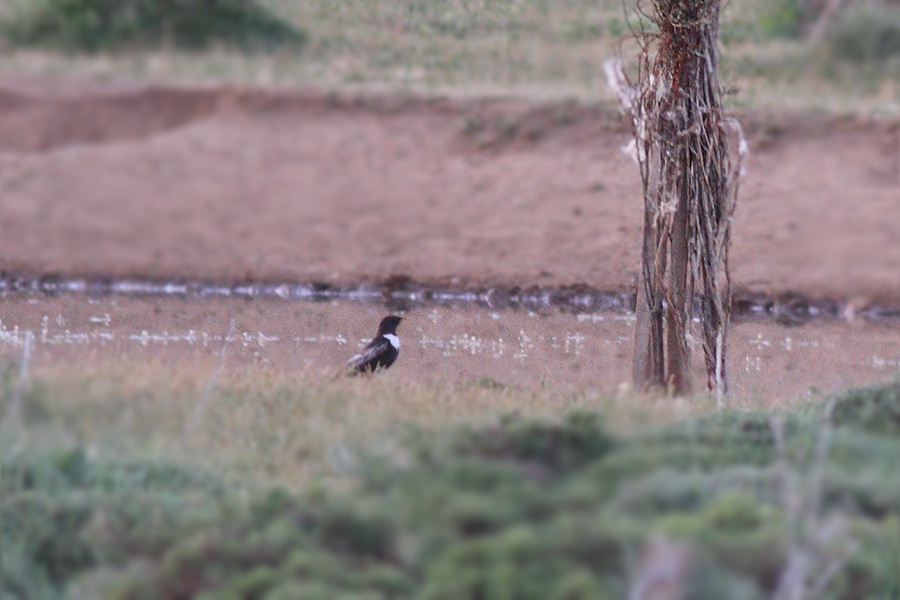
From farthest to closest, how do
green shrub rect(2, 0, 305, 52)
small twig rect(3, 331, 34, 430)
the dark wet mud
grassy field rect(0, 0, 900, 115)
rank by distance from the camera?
1. green shrub rect(2, 0, 305, 52)
2. grassy field rect(0, 0, 900, 115)
3. the dark wet mud
4. small twig rect(3, 331, 34, 430)

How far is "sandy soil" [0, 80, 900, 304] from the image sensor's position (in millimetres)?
16219

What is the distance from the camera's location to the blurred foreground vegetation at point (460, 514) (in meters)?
3.70

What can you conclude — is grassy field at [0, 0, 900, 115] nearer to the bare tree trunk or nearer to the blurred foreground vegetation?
the bare tree trunk

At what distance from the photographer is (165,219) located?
59.9 ft

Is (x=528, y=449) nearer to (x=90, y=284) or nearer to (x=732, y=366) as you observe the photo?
(x=732, y=366)

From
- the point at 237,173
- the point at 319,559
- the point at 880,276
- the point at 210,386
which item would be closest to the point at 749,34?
the point at 880,276

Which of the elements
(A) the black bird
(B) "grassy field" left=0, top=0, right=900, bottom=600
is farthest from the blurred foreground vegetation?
(A) the black bird

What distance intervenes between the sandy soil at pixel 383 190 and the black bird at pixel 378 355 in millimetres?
5576

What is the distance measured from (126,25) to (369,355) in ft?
47.1

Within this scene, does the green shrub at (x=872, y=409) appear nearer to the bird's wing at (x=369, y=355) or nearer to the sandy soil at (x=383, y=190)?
the bird's wing at (x=369, y=355)

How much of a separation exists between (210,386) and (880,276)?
39.1 feet

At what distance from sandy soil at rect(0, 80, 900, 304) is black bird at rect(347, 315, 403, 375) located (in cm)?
558

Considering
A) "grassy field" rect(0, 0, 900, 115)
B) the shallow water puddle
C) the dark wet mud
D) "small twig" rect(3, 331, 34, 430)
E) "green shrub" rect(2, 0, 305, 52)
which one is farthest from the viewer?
"green shrub" rect(2, 0, 305, 52)

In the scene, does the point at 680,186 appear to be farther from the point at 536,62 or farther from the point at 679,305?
the point at 536,62
